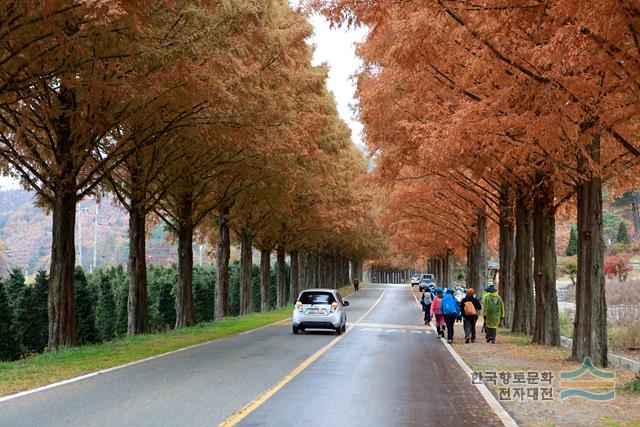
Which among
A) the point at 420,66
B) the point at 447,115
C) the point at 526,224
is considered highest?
the point at 420,66

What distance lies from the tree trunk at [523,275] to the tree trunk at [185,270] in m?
11.7

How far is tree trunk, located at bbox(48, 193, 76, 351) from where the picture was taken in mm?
16328

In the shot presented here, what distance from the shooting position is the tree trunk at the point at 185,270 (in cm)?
2467

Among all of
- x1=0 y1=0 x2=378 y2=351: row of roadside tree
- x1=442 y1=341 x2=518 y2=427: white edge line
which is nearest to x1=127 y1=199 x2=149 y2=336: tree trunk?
x1=0 y1=0 x2=378 y2=351: row of roadside tree

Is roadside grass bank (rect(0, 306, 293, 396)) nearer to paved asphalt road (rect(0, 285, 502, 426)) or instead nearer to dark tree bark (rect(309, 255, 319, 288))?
paved asphalt road (rect(0, 285, 502, 426))

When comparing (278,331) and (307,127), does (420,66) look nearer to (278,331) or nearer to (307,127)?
(307,127)

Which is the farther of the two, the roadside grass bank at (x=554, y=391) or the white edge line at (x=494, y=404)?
the roadside grass bank at (x=554, y=391)

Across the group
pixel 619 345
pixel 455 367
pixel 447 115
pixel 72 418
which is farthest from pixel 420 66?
pixel 619 345

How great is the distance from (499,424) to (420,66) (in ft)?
29.6

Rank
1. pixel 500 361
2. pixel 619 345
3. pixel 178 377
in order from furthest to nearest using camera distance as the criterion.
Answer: pixel 619 345, pixel 500 361, pixel 178 377

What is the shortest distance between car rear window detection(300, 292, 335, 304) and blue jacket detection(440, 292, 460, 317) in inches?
144

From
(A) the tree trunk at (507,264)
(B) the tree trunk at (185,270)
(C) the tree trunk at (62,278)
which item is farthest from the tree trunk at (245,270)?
(C) the tree trunk at (62,278)

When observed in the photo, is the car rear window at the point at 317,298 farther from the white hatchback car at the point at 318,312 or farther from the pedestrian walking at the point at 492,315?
the pedestrian walking at the point at 492,315

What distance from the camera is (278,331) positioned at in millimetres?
22391
